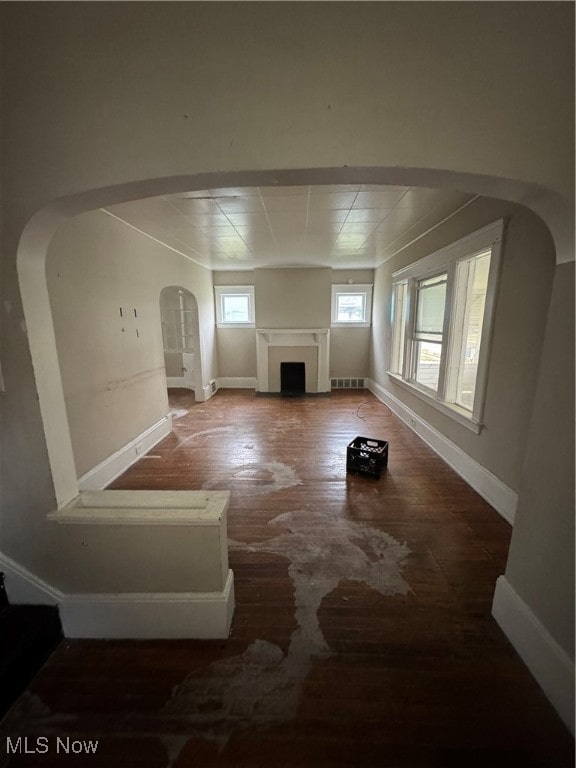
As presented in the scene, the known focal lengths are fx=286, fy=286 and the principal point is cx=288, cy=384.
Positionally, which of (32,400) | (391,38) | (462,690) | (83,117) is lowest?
(462,690)

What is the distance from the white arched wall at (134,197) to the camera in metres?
1.04

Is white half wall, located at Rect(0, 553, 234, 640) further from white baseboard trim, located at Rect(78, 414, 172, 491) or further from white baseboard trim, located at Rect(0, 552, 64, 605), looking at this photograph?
white baseboard trim, located at Rect(78, 414, 172, 491)

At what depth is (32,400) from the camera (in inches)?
48.1

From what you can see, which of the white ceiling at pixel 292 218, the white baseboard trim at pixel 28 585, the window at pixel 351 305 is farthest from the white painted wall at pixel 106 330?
the window at pixel 351 305

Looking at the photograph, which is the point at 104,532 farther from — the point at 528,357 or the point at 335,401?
the point at 335,401

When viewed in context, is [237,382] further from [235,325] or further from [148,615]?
[148,615]

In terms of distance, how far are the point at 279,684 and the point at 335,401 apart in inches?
176

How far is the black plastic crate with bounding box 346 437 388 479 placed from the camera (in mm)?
2746

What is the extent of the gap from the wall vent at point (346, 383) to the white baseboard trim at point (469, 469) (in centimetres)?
222

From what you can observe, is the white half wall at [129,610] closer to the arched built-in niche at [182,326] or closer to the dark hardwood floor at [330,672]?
the dark hardwood floor at [330,672]

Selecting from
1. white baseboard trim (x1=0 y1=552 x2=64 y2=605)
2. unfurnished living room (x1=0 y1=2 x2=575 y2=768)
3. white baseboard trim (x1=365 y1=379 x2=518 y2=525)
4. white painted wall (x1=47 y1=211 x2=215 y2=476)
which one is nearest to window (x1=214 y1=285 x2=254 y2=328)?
white painted wall (x1=47 y1=211 x2=215 y2=476)

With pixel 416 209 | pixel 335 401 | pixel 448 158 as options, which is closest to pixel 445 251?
pixel 416 209

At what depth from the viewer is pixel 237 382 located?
6562 millimetres

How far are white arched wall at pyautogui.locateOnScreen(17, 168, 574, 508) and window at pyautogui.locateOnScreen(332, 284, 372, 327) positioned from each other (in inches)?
205
